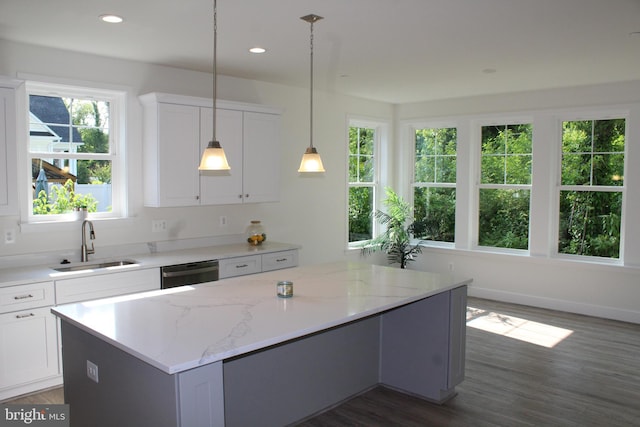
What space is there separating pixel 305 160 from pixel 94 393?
1.73 meters

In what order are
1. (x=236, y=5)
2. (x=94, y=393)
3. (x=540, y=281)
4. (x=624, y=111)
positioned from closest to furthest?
(x=94, y=393) < (x=236, y=5) < (x=624, y=111) < (x=540, y=281)

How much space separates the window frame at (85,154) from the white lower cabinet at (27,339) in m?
0.74

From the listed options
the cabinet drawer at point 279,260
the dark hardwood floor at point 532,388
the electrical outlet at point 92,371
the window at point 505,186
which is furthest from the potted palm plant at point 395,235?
the electrical outlet at point 92,371

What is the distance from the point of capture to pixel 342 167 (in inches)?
261

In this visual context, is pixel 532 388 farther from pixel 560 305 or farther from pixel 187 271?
pixel 187 271

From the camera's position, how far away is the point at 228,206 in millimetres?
5359

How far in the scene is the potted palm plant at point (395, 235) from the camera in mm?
6906

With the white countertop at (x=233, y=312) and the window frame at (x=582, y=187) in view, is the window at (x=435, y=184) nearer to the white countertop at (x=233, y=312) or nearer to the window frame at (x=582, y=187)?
the window frame at (x=582, y=187)

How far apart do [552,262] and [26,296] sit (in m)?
5.28

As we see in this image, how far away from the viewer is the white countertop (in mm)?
2127

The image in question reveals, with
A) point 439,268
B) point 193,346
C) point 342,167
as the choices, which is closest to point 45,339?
point 193,346

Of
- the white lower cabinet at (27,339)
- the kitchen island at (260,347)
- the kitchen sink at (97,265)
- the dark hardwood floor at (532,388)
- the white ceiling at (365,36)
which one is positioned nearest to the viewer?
the kitchen island at (260,347)

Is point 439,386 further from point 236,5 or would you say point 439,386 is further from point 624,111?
point 624,111

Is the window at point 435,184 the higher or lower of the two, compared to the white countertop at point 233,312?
higher
